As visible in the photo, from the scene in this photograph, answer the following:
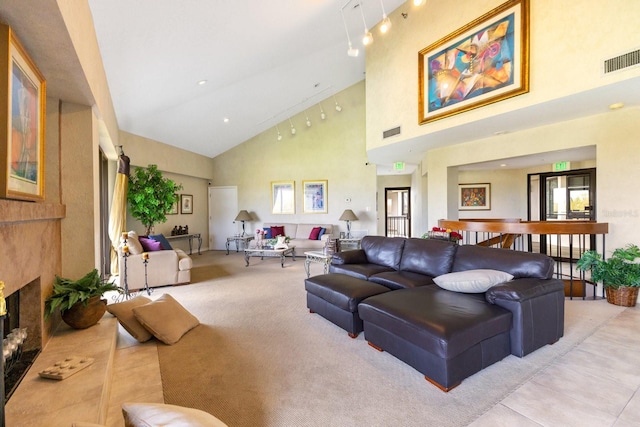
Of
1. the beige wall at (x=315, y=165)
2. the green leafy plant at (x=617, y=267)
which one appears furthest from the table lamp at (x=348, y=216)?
the green leafy plant at (x=617, y=267)

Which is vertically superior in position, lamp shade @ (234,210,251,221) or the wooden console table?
lamp shade @ (234,210,251,221)

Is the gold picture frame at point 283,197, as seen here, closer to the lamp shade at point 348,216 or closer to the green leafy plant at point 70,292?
the lamp shade at point 348,216

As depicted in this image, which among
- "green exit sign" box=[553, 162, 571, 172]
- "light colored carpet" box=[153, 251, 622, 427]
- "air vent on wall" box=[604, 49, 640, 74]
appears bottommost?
"light colored carpet" box=[153, 251, 622, 427]

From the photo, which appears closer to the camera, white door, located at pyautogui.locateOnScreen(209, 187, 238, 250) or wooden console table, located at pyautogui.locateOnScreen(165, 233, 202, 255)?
wooden console table, located at pyautogui.locateOnScreen(165, 233, 202, 255)

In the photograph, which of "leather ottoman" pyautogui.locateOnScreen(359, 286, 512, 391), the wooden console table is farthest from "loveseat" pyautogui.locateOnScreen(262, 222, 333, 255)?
"leather ottoman" pyautogui.locateOnScreen(359, 286, 512, 391)

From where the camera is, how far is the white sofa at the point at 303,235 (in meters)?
7.44

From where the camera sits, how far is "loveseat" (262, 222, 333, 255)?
24.4ft

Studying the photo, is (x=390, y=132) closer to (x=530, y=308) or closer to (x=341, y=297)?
(x=341, y=297)

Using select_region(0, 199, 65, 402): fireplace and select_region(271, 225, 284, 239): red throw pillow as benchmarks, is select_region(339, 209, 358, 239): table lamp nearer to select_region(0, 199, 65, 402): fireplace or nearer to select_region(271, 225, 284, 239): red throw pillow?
select_region(271, 225, 284, 239): red throw pillow

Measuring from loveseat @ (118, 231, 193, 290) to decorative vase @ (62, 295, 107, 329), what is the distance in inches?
91.7

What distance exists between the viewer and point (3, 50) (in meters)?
1.49

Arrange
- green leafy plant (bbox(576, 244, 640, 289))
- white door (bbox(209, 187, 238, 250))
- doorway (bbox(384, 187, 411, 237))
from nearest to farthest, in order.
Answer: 1. green leafy plant (bbox(576, 244, 640, 289))
2. white door (bbox(209, 187, 238, 250))
3. doorway (bbox(384, 187, 411, 237))

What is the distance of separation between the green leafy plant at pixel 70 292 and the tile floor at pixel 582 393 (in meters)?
2.85

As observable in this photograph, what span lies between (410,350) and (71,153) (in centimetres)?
339
